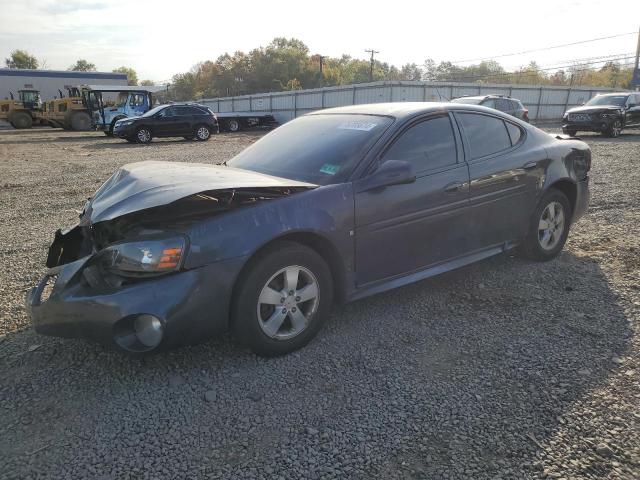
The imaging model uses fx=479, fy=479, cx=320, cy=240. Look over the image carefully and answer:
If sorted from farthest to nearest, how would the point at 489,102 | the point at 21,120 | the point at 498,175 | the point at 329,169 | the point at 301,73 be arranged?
the point at 301,73, the point at 21,120, the point at 489,102, the point at 498,175, the point at 329,169

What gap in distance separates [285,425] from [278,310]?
75 centimetres

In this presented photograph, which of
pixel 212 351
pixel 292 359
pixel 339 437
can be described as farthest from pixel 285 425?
pixel 212 351

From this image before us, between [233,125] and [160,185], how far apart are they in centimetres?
2764

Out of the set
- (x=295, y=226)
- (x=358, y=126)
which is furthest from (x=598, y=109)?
(x=295, y=226)

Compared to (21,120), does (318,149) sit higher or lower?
higher

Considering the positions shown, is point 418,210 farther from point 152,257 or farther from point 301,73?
point 301,73

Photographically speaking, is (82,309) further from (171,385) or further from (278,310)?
(278,310)

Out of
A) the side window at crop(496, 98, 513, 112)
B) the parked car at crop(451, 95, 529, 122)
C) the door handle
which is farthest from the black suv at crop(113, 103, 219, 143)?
the door handle

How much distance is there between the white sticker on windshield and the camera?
11.8ft

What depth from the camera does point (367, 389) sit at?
2.75m

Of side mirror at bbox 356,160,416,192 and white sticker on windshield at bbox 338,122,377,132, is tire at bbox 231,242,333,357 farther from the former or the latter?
white sticker on windshield at bbox 338,122,377,132

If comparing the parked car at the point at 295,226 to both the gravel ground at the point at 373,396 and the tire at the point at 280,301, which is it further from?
the gravel ground at the point at 373,396

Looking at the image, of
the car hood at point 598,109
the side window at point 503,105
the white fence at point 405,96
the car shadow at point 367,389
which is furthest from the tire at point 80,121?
the car shadow at point 367,389

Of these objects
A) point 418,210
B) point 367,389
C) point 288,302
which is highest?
point 418,210
